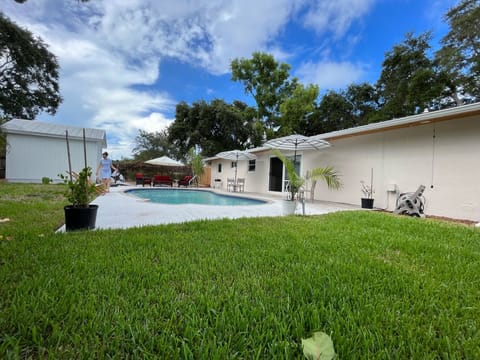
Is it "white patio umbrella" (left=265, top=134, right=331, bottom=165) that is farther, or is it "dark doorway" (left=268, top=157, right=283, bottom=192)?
"dark doorway" (left=268, top=157, right=283, bottom=192)

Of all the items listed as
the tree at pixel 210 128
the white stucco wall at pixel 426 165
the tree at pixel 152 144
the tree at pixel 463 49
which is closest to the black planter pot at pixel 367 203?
the white stucco wall at pixel 426 165

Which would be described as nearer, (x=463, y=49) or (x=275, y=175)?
(x=275, y=175)

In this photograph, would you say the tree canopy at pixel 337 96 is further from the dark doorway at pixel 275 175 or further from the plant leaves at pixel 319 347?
the plant leaves at pixel 319 347

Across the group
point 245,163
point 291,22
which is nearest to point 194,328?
point 245,163

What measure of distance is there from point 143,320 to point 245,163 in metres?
13.8

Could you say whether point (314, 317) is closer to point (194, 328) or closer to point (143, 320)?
point (194, 328)

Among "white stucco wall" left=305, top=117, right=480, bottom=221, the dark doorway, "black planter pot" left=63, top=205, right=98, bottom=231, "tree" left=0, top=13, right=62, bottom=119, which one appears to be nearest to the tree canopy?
the dark doorway

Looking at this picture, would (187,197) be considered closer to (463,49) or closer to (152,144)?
(463,49)

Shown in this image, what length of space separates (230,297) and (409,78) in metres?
19.8

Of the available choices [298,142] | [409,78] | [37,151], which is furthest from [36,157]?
[409,78]

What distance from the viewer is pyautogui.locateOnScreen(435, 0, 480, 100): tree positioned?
12.3m

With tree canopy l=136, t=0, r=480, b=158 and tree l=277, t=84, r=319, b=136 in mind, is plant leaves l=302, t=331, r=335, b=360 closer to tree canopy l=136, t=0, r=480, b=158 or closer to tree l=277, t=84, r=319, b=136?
tree canopy l=136, t=0, r=480, b=158

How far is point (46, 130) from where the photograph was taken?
44.3ft

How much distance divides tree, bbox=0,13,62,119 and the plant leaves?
25177 millimetres
